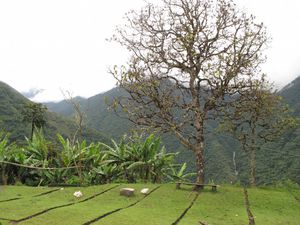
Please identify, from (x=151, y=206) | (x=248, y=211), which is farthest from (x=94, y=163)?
(x=248, y=211)

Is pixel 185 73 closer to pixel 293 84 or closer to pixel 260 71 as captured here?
pixel 260 71

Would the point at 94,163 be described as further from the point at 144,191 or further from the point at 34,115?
the point at 34,115

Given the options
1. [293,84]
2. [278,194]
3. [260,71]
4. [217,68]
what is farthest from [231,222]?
[293,84]

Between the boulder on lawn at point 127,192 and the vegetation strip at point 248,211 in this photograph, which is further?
the boulder on lawn at point 127,192

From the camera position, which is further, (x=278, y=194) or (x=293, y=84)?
(x=293, y=84)

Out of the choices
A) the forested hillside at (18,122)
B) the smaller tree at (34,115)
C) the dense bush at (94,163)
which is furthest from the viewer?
the forested hillside at (18,122)

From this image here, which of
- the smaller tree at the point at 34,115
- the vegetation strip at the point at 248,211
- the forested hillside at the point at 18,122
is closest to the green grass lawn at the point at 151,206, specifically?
the vegetation strip at the point at 248,211

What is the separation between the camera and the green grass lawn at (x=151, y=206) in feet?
26.8

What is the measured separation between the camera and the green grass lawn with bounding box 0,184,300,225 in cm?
818

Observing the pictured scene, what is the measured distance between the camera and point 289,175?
1992 inches

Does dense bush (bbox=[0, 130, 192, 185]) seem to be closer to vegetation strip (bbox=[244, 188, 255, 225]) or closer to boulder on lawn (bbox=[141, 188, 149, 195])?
boulder on lawn (bbox=[141, 188, 149, 195])

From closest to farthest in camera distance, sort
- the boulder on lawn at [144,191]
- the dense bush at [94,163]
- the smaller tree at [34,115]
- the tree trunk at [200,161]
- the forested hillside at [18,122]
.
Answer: the boulder on lawn at [144,191] → the tree trunk at [200,161] → the dense bush at [94,163] → the smaller tree at [34,115] → the forested hillside at [18,122]

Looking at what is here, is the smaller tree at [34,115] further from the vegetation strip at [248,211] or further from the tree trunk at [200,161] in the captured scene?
the vegetation strip at [248,211]

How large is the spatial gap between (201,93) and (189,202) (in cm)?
419
